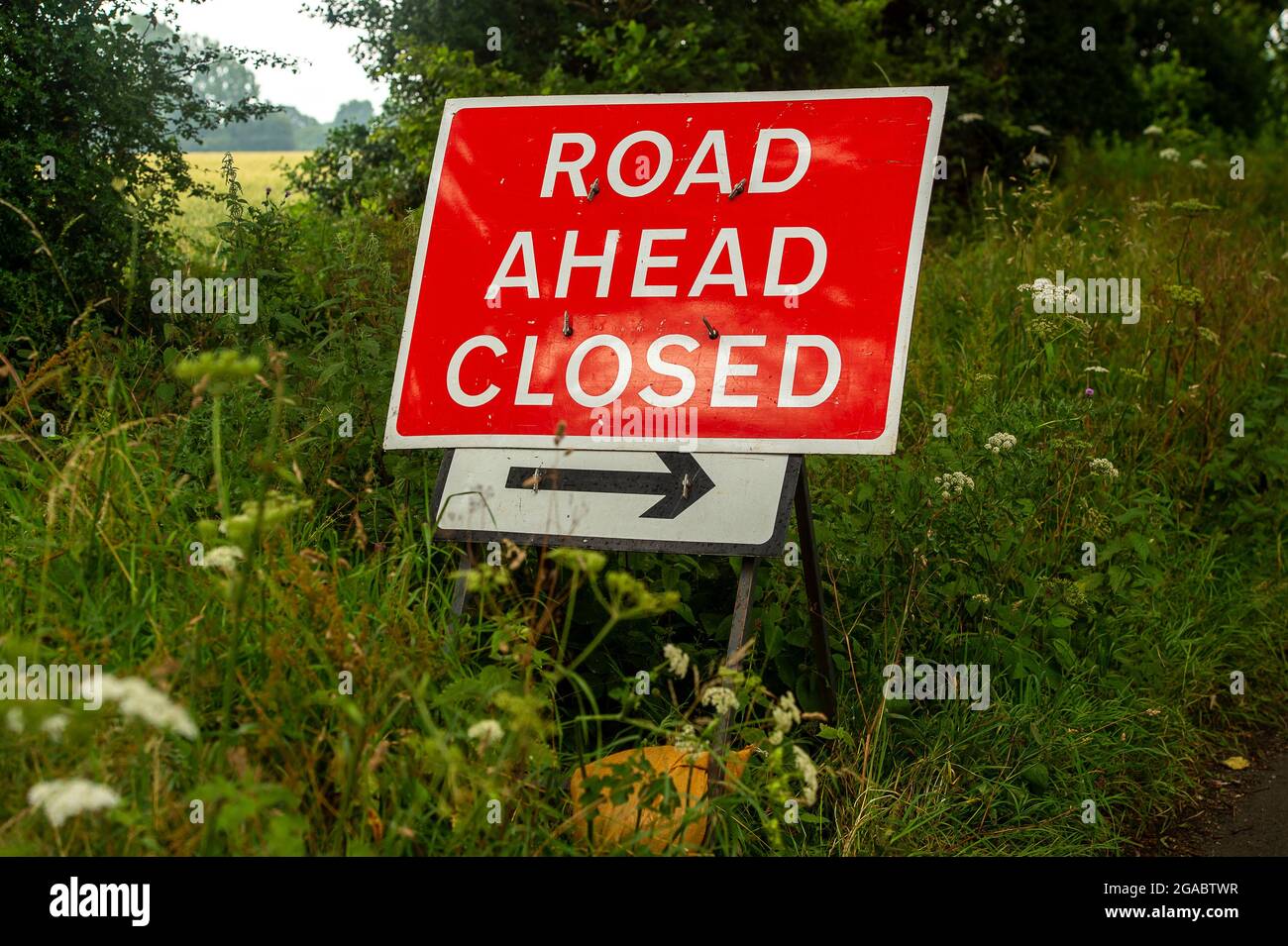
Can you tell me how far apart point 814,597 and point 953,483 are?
0.86 meters

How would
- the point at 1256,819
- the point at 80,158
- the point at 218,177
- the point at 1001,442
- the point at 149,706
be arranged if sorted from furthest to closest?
the point at 218,177
the point at 80,158
the point at 1001,442
the point at 1256,819
the point at 149,706

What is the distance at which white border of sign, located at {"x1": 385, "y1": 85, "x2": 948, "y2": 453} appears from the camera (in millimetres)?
3287

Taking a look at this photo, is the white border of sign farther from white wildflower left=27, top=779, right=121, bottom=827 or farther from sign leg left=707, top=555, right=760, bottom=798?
white wildflower left=27, top=779, right=121, bottom=827

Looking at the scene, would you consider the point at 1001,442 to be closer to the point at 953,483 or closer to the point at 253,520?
the point at 953,483

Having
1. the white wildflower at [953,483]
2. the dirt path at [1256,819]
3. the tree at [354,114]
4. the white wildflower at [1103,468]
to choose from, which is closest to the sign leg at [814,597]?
the white wildflower at [953,483]

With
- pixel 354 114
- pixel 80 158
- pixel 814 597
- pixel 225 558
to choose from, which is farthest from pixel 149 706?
pixel 354 114

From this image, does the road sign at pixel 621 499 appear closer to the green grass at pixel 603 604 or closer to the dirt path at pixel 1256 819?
the green grass at pixel 603 604

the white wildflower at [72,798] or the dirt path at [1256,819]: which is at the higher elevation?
the white wildflower at [72,798]

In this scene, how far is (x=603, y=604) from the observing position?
2.94 meters

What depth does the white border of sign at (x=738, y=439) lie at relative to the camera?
329cm

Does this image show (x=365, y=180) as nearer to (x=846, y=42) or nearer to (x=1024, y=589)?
(x=846, y=42)

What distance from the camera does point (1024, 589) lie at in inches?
172

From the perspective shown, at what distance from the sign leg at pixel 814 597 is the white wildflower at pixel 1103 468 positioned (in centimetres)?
146

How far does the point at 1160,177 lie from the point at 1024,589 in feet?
25.6
